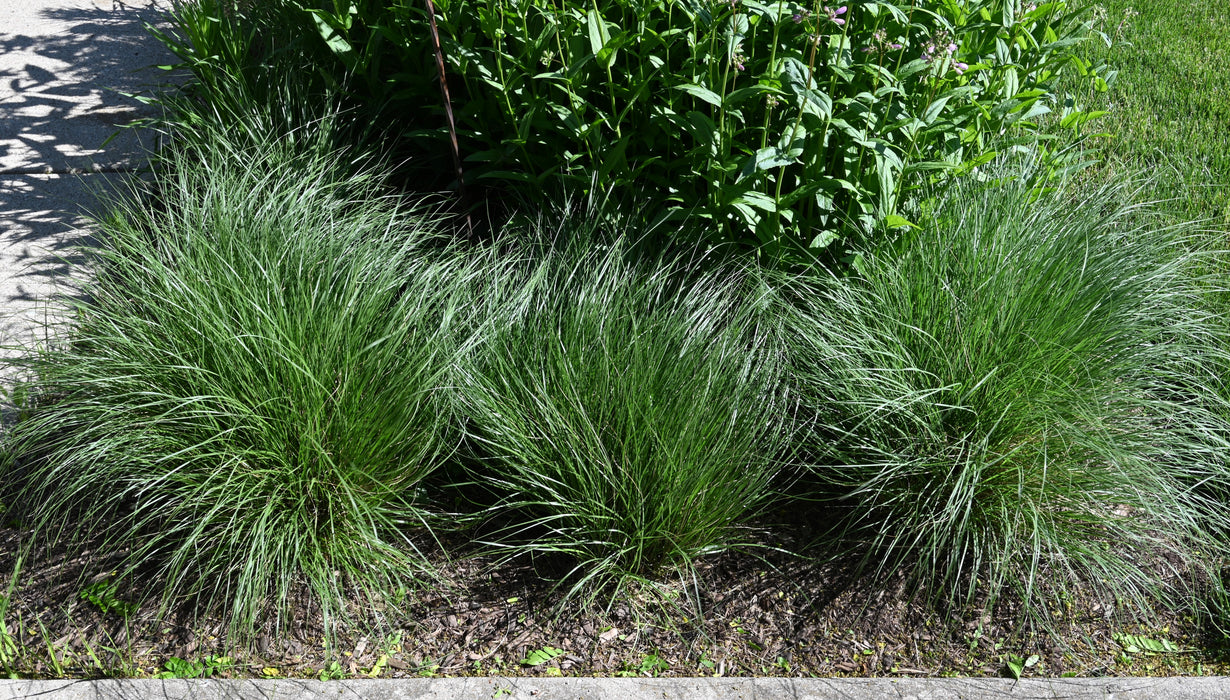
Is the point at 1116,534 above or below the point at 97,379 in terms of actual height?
above

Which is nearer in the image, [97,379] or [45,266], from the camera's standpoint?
[97,379]

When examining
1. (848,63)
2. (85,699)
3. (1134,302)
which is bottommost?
(85,699)

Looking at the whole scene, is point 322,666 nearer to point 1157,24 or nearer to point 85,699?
point 85,699

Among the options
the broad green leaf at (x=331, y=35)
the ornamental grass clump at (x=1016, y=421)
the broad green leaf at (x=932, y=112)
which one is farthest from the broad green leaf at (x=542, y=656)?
the broad green leaf at (x=331, y=35)

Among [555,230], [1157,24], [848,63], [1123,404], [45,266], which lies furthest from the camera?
[1157,24]

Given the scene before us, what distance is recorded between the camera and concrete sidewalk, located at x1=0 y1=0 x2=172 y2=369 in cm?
371

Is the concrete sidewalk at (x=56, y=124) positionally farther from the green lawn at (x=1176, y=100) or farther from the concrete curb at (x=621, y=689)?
the green lawn at (x=1176, y=100)

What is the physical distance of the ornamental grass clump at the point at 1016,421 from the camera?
2.59m

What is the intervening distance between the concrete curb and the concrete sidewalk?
1.48 meters

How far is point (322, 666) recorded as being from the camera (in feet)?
7.93

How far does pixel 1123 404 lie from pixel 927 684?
3.44 feet

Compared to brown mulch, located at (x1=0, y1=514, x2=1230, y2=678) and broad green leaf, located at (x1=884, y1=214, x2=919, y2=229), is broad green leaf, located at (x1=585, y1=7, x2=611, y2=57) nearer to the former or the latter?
broad green leaf, located at (x1=884, y1=214, x2=919, y2=229)

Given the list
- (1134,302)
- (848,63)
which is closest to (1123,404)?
(1134,302)

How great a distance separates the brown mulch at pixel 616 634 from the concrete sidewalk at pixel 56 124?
129cm
